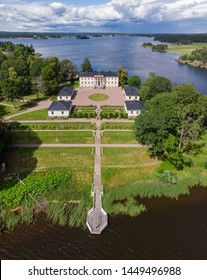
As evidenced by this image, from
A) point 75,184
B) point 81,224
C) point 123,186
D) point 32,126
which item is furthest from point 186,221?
point 32,126

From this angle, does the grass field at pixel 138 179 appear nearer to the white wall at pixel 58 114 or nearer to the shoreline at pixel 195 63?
the white wall at pixel 58 114

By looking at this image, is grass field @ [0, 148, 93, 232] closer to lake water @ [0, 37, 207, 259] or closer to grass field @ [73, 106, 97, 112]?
lake water @ [0, 37, 207, 259]

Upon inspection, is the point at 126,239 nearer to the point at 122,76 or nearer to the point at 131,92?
the point at 131,92

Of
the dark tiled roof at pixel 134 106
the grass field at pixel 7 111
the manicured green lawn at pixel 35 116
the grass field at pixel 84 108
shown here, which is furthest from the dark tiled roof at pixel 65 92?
the dark tiled roof at pixel 134 106

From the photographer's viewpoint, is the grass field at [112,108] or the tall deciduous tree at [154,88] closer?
A: the grass field at [112,108]

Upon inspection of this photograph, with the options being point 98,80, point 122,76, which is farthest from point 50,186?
point 122,76

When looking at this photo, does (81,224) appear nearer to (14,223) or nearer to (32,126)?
(14,223)
